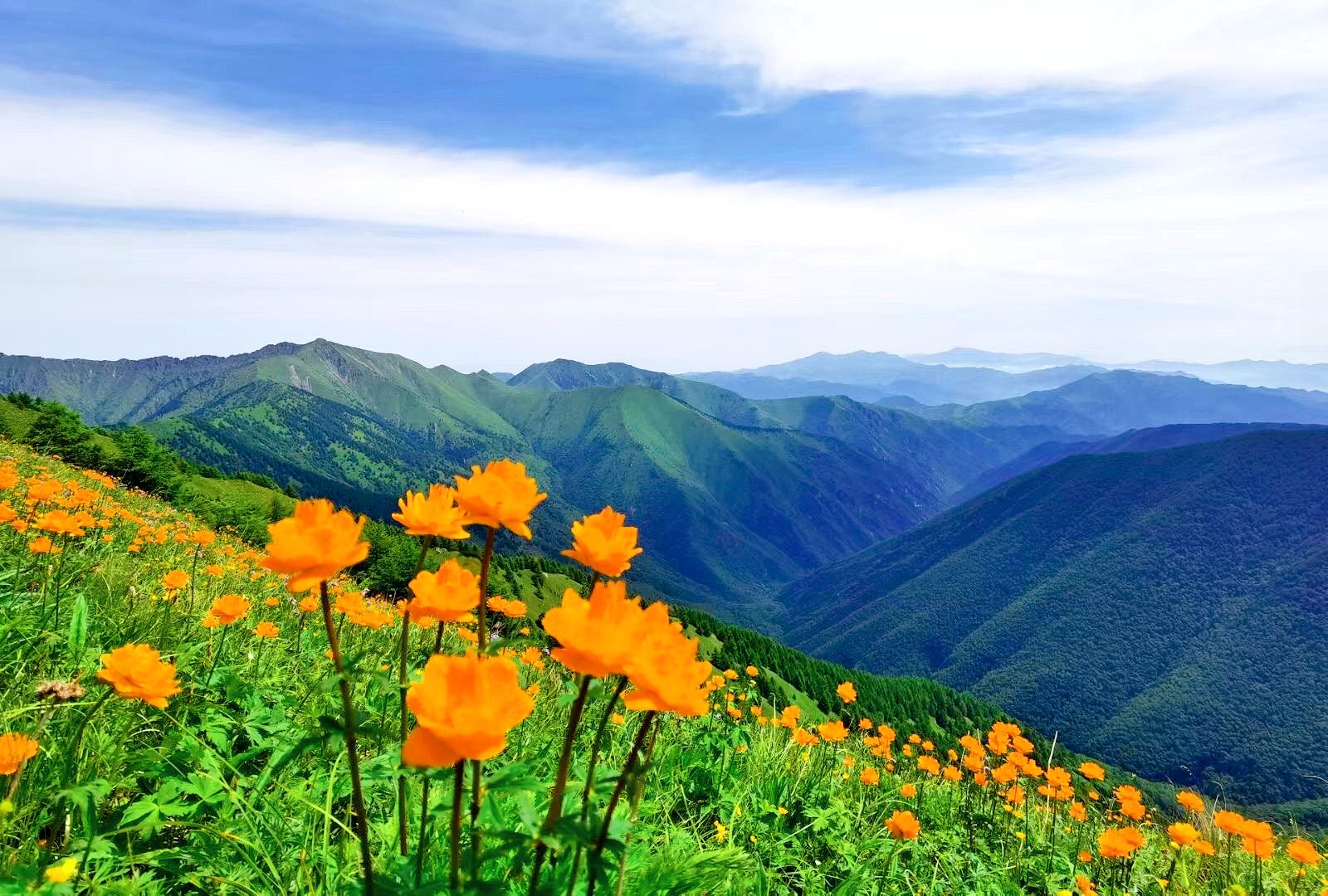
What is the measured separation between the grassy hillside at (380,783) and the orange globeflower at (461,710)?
50 mm

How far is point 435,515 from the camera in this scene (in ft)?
8.26

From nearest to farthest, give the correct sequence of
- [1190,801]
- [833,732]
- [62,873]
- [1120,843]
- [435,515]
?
[62,873]
[435,515]
[1120,843]
[833,732]
[1190,801]

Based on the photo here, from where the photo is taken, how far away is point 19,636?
4020mm

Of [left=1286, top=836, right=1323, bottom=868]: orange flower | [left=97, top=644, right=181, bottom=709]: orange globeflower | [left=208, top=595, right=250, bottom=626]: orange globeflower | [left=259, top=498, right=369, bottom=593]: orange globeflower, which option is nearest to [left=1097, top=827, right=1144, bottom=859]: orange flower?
[left=1286, top=836, right=1323, bottom=868]: orange flower

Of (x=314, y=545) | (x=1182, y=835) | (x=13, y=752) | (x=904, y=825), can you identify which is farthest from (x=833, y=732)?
(x=13, y=752)

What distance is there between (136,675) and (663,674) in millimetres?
2044

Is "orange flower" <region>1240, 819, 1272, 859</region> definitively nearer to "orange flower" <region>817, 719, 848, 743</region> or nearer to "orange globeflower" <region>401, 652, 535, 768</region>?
"orange flower" <region>817, 719, 848, 743</region>

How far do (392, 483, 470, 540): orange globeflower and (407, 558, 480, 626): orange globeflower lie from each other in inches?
4.8

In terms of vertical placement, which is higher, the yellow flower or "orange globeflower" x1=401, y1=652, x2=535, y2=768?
"orange globeflower" x1=401, y1=652, x2=535, y2=768

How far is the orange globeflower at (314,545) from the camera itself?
1772 millimetres

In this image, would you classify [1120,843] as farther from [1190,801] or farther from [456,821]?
[456,821]

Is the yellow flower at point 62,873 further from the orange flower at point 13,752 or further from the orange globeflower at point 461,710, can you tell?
the orange globeflower at point 461,710

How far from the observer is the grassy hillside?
226 cm

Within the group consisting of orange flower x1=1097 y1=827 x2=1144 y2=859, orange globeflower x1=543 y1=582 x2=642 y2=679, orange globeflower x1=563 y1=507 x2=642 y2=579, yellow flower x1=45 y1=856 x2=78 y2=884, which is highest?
orange globeflower x1=563 y1=507 x2=642 y2=579
